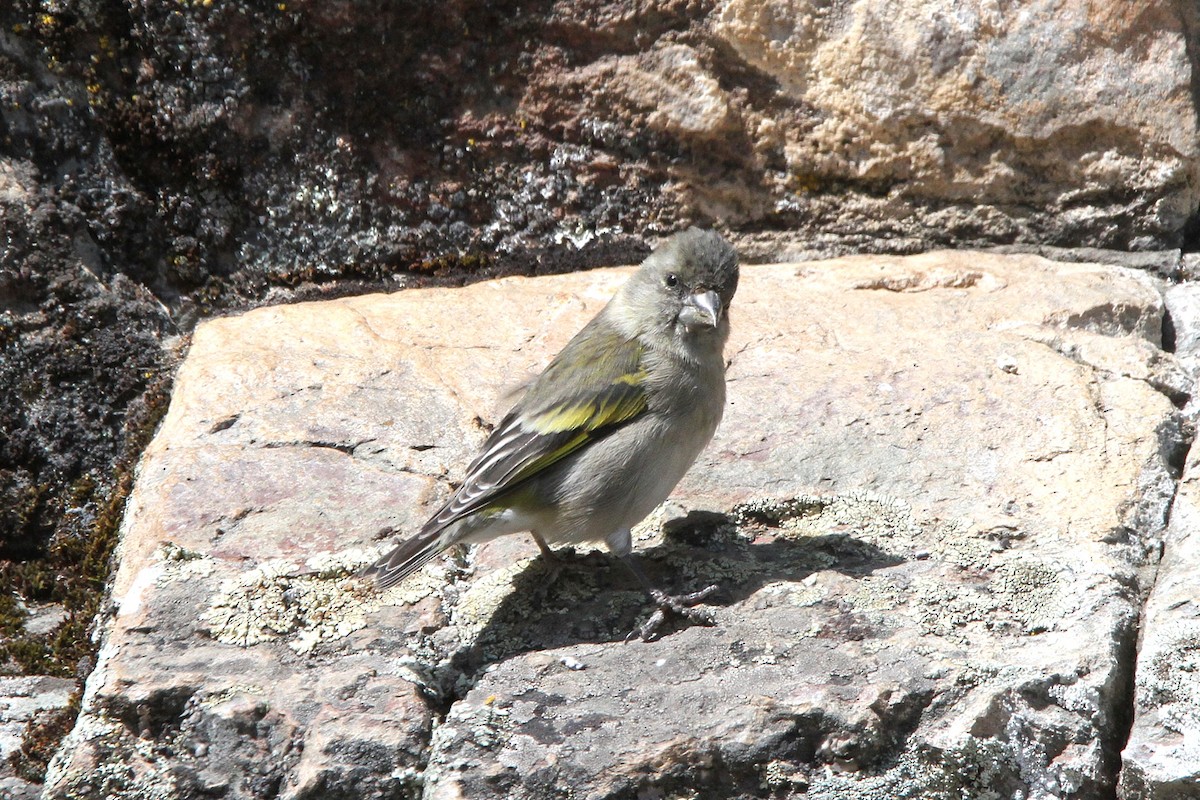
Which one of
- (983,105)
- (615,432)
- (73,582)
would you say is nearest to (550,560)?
(615,432)

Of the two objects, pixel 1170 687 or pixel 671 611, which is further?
pixel 671 611

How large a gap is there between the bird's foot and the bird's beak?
3.72ft

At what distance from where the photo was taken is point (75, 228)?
518 centimetres

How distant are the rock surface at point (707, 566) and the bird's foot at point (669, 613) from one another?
0.07 m

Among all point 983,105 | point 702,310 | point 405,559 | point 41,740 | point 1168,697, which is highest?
point 983,105

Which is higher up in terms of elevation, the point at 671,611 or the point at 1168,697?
the point at 671,611

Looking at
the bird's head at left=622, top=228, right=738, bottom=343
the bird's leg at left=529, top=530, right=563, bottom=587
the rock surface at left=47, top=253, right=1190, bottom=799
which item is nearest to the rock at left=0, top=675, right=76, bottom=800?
the rock surface at left=47, top=253, right=1190, bottom=799

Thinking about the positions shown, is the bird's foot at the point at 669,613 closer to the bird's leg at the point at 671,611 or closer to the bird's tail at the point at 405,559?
the bird's leg at the point at 671,611

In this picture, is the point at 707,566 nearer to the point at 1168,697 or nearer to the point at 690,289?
the point at 690,289

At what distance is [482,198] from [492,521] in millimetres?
2027

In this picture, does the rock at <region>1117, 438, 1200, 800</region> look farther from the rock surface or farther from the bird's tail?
the bird's tail

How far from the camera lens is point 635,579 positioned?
4285 mm

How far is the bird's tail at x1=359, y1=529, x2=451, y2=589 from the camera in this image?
3918 millimetres

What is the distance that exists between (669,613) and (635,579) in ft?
1.14
